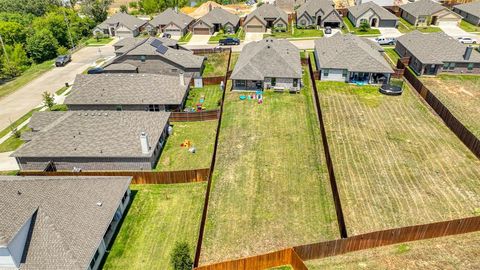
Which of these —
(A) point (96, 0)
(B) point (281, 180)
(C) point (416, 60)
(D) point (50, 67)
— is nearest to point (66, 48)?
(D) point (50, 67)

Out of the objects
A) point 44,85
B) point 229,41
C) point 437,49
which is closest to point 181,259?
point 44,85

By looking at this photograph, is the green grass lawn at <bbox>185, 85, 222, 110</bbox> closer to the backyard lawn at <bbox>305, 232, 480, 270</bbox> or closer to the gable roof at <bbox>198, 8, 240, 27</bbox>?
the backyard lawn at <bbox>305, 232, 480, 270</bbox>

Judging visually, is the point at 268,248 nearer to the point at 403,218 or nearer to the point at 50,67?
the point at 403,218

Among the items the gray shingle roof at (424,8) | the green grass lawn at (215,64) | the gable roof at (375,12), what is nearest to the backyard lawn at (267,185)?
the green grass lawn at (215,64)

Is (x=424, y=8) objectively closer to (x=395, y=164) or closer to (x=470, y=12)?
(x=470, y=12)

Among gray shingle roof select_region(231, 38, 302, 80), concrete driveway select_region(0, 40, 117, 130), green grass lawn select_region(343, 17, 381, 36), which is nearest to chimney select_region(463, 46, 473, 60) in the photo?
green grass lawn select_region(343, 17, 381, 36)
